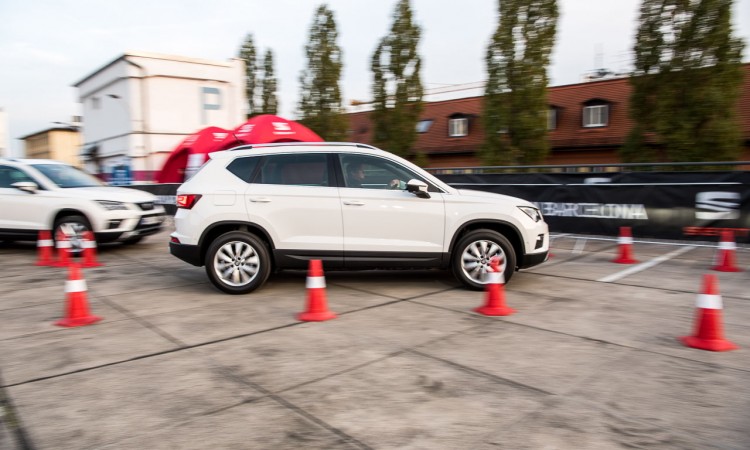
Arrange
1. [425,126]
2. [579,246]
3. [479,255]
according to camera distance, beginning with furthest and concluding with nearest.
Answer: [425,126]
[579,246]
[479,255]

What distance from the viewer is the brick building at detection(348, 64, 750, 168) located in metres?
24.7

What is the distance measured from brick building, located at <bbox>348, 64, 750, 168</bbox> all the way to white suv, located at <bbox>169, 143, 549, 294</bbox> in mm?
17651

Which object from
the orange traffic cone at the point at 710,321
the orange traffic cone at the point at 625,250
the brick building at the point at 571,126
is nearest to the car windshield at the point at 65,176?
the orange traffic cone at the point at 625,250

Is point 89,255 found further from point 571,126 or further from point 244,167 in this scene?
point 571,126

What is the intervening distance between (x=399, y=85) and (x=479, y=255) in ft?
60.9

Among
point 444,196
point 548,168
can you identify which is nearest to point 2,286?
point 444,196

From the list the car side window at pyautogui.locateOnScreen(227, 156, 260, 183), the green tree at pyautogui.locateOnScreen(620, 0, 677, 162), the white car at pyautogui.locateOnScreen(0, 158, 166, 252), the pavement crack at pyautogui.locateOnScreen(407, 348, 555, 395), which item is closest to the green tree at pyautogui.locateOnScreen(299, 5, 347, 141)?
the green tree at pyautogui.locateOnScreen(620, 0, 677, 162)

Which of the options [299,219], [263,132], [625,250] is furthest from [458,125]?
[299,219]

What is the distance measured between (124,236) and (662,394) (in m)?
9.23

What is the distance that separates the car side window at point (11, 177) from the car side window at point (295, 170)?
19.8 feet

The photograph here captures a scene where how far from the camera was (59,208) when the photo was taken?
9750mm

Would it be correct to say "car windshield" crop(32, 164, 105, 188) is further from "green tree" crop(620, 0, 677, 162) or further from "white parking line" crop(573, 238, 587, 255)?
A: "green tree" crop(620, 0, 677, 162)

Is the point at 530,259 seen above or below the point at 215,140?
below

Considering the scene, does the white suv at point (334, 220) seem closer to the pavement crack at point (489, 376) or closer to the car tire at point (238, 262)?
the car tire at point (238, 262)
